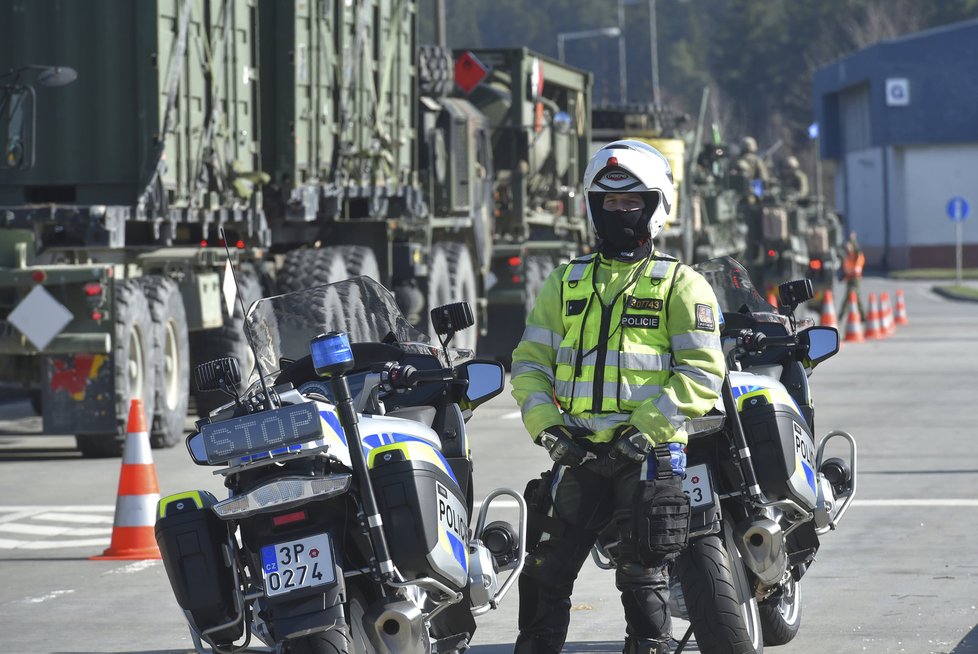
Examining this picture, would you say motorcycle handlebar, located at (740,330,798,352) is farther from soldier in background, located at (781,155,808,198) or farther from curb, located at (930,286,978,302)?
curb, located at (930,286,978,302)

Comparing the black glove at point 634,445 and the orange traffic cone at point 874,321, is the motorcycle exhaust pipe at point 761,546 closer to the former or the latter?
the black glove at point 634,445

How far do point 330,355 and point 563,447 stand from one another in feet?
2.86

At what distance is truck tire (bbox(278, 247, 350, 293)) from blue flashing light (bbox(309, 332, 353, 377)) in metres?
11.8

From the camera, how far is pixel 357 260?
18.7 metres

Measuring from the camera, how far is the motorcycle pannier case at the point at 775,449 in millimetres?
6832

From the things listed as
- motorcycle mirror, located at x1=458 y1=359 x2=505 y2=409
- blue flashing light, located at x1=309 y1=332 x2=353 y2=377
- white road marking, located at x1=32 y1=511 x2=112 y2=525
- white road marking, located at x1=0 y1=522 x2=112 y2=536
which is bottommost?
white road marking, located at x1=0 y1=522 x2=112 y2=536

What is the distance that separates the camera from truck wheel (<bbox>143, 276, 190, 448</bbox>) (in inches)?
576

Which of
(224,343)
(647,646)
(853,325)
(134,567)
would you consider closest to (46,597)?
(134,567)

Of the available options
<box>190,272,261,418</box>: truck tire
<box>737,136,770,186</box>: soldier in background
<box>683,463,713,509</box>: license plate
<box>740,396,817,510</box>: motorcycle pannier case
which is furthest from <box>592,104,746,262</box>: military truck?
<box>683,463,713,509</box>: license plate

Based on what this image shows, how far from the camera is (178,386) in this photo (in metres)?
15.2

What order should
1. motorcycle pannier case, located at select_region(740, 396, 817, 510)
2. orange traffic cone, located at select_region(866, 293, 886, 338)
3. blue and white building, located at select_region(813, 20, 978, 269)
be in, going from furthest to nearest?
blue and white building, located at select_region(813, 20, 978, 269), orange traffic cone, located at select_region(866, 293, 886, 338), motorcycle pannier case, located at select_region(740, 396, 817, 510)

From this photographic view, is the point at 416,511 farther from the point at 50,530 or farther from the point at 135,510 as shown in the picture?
the point at 50,530

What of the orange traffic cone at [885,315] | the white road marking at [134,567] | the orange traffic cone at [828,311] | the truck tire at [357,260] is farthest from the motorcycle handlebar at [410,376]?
the orange traffic cone at [885,315]

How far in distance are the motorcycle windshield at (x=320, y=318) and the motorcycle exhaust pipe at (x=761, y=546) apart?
1258 mm
